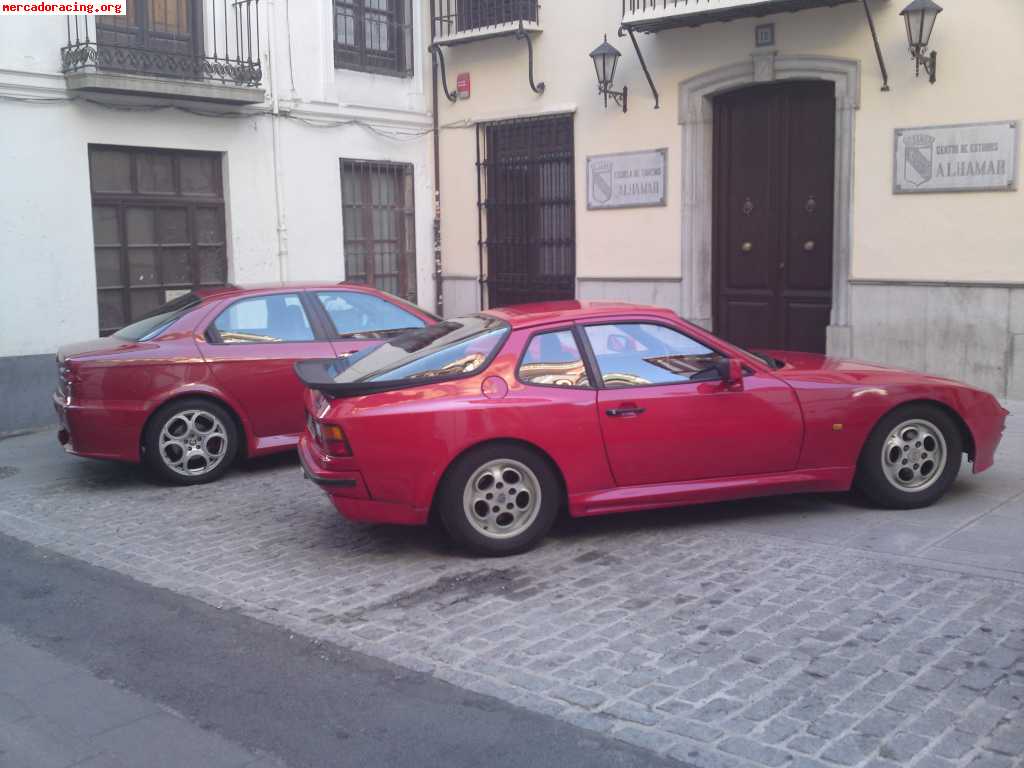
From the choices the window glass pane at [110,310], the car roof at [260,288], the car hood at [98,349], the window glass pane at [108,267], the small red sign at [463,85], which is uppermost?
the small red sign at [463,85]

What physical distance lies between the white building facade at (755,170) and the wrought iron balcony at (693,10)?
0.11 ft

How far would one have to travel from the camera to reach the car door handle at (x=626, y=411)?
6.27 meters

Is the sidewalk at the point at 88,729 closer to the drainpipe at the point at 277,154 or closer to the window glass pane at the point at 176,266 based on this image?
the window glass pane at the point at 176,266

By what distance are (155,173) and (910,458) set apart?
889 centimetres

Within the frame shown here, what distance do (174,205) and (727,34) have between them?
6.57m

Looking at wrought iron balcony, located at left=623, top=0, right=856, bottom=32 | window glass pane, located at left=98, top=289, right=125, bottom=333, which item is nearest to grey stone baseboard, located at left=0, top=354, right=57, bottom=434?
window glass pane, located at left=98, top=289, right=125, bottom=333

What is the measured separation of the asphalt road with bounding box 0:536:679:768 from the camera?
153 inches

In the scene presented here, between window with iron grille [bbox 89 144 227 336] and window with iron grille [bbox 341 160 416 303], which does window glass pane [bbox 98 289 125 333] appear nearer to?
window with iron grille [bbox 89 144 227 336]

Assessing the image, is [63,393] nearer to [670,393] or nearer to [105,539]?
[105,539]

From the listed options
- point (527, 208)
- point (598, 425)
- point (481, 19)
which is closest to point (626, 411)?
point (598, 425)

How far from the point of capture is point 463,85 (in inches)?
585

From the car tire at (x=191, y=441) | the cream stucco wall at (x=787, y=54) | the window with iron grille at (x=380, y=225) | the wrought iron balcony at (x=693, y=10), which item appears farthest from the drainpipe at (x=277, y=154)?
the car tire at (x=191, y=441)

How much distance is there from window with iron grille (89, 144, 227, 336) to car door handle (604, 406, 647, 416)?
707 centimetres

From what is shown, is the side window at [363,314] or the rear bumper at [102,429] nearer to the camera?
the rear bumper at [102,429]
